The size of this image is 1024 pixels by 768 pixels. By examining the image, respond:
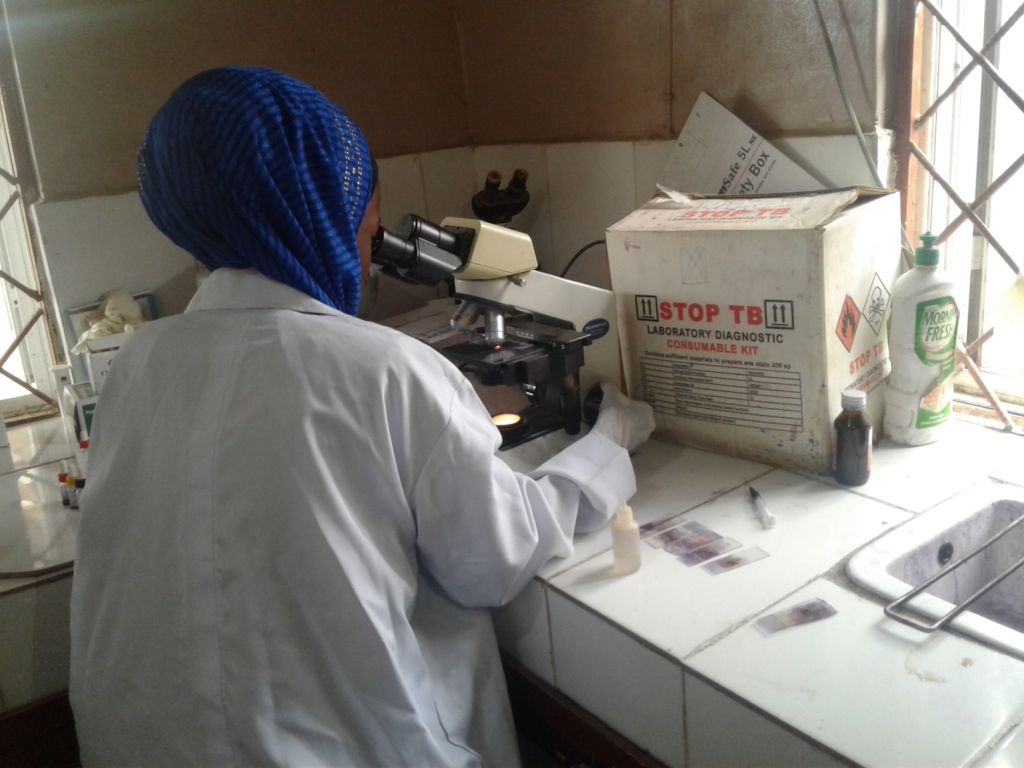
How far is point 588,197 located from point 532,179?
0.18 metres

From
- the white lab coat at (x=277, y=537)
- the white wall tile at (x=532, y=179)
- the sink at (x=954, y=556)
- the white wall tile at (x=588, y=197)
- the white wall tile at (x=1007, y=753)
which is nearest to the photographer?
the white wall tile at (x=1007, y=753)

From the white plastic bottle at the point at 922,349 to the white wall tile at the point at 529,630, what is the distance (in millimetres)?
624

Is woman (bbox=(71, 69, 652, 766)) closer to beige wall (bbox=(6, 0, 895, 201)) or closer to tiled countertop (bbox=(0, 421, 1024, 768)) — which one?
tiled countertop (bbox=(0, 421, 1024, 768))

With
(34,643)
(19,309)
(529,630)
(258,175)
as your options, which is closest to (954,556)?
(529,630)

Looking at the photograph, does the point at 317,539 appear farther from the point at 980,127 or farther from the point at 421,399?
the point at 980,127

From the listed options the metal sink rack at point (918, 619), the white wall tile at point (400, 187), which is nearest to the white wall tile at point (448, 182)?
the white wall tile at point (400, 187)

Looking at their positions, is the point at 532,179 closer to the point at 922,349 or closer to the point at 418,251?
the point at 418,251

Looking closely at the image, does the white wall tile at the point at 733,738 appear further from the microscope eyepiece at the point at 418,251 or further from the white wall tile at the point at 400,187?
the white wall tile at the point at 400,187

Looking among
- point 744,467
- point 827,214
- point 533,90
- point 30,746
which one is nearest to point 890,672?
point 744,467

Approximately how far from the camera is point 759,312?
3.85 ft

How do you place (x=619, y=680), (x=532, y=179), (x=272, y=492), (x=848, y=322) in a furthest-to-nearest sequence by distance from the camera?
(x=532, y=179) < (x=848, y=322) < (x=619, y=680) < (x=272, y=492)

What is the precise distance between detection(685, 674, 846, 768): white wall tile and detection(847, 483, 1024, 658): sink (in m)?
0.22

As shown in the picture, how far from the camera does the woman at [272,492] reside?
79 cm

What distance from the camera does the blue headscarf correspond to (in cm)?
82
